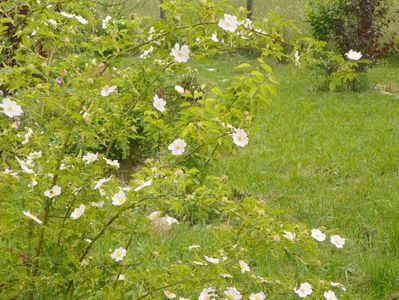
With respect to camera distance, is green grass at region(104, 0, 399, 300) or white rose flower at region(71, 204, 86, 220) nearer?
white rose flower at region(71, 204, 86, 220)

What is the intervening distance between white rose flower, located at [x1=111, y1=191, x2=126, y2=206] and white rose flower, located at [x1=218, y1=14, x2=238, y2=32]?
0.59 meters

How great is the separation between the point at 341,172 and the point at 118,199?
13.5 ft

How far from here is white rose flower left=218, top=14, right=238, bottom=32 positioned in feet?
6.77

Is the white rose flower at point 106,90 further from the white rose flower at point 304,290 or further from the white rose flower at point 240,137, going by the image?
the white rose flower at point 304,290

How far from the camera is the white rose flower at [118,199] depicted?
78.5 inches

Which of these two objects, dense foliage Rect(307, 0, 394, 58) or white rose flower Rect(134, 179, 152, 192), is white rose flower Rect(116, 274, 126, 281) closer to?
white rose flower Rect(134, 179, 152, 192)

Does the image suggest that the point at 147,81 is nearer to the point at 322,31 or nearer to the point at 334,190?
the point at 334,190

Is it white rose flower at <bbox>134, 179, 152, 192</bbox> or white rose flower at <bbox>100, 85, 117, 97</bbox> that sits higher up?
white rose flower at <bbox>100, 85, 117, 97</bbox>

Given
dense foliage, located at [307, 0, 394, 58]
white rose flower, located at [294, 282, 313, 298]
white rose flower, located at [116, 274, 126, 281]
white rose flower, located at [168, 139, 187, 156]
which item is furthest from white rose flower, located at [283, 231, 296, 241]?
dense foliage, located at [307, 0, 394, 58]

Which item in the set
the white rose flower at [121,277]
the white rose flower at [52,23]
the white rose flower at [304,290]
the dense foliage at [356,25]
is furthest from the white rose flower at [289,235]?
the dense foliage at [356,25]

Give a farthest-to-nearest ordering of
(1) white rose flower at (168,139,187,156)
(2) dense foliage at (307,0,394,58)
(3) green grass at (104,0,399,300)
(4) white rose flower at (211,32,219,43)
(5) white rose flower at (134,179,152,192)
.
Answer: (2) dense foliage at (307,0,394,58), (3) green grass at (104,0,399,300), (1) white rose flower at (168,139,187,156), (4) white rose flower at (211,32,219,43), (5) white rose flower at (134,179,152,192)

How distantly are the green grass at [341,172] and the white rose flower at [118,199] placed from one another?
0.88 metres

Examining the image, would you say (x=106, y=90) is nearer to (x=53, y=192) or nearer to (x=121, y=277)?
(x=53, y=192)

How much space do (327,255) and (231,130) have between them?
6.87 feet
